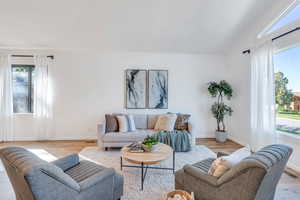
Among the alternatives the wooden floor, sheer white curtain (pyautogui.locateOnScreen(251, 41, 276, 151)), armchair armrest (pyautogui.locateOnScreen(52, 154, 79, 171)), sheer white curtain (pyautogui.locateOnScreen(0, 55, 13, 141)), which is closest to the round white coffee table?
armchair armrest (pyautogui.locateOnScreen(52, 154, 79, 171))

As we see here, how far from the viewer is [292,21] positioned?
10.5 feet

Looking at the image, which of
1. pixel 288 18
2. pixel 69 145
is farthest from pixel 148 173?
pixel 288 18

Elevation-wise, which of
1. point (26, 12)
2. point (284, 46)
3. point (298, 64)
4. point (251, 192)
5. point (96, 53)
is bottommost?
point (251, 192)

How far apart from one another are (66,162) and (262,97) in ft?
12.9

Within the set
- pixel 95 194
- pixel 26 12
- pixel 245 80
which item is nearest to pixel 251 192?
pixel 95 194

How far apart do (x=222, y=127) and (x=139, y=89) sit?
2.79 metres

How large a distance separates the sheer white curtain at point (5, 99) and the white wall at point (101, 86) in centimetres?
20

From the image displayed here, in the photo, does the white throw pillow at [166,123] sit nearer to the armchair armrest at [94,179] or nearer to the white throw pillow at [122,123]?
the white throw pillow at [122,123]

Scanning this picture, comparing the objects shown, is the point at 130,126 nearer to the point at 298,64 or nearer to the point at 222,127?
the point at 222,127

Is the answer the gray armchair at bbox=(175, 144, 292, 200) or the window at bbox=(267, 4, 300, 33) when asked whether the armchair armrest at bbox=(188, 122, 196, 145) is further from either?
the window at bbox=(267, 4, 300, 33)

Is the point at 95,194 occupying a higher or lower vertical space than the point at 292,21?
lower

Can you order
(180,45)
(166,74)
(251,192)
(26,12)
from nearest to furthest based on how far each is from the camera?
1. (251,192)
2. (26,12)
3. (180,45)
4. (166,74)

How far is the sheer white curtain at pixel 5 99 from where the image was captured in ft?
15.3

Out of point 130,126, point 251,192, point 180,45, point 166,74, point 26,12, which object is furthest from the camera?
point 166,74
